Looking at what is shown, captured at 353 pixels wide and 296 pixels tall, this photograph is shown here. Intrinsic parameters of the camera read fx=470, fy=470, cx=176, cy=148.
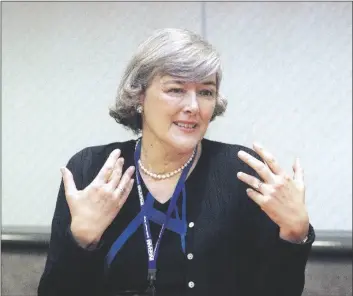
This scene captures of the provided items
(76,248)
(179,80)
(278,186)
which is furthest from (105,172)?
(278,186)

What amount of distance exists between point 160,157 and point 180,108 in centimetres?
19

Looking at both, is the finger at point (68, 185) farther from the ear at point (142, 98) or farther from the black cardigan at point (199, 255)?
the ear at point (142, 98)

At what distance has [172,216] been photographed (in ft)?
4.04

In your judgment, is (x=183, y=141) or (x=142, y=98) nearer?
(x=183, y=141)

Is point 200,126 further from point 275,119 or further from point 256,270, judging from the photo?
point 275,119

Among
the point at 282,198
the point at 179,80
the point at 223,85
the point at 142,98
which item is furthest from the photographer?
the point at 223,85

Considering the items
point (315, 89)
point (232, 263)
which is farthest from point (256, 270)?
point (315, 89)

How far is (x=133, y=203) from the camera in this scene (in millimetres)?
1261

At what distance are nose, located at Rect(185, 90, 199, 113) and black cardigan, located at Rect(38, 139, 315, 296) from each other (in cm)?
20

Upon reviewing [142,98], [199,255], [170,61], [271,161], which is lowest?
[199,255]

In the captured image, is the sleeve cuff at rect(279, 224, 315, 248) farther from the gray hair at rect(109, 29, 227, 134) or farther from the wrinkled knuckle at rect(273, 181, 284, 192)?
the gray hair at rect(109, 29, 227, 134)

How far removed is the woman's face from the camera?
118 centimetres

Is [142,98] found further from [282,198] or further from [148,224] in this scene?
[282,198]

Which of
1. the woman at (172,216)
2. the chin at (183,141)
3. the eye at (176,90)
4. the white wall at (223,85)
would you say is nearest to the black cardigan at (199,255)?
the woman at (172,216)
